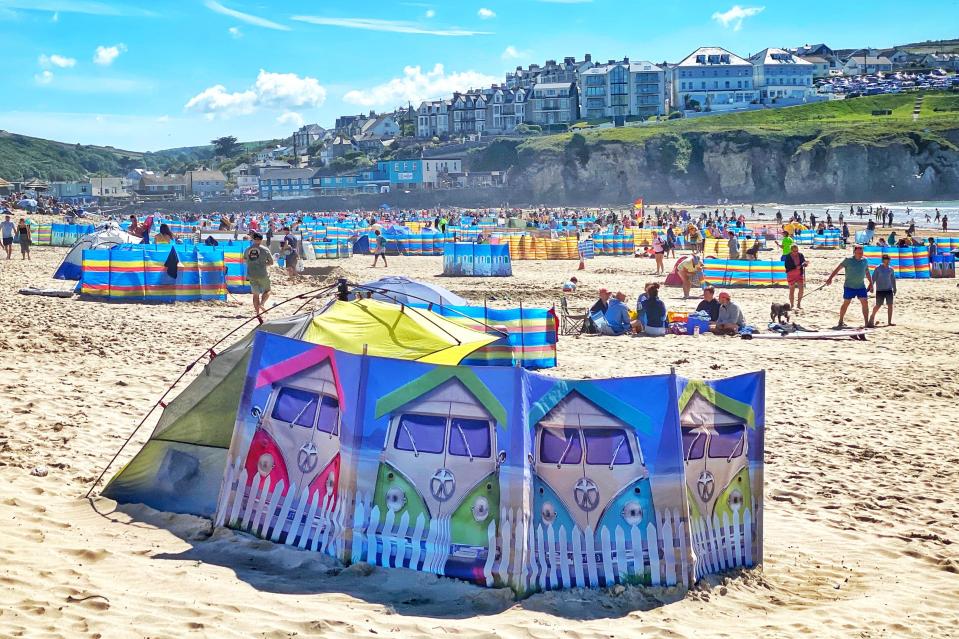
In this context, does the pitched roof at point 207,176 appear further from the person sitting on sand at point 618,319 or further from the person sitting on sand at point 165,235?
the person sitting on sand at point 618,319

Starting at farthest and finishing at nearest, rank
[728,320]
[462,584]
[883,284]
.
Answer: [883,284], [728,320], [462,584]

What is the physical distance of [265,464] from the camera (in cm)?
637

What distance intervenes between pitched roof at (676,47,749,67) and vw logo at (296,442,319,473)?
147979mm

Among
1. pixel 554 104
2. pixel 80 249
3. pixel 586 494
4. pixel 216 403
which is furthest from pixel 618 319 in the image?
pixel 554 104

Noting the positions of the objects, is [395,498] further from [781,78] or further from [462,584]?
[781,78]

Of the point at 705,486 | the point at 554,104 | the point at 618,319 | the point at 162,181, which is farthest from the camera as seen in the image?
the point at 554,104

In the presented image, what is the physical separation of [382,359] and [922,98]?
14232 centimetres

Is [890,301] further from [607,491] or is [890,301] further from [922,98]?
[922,98]

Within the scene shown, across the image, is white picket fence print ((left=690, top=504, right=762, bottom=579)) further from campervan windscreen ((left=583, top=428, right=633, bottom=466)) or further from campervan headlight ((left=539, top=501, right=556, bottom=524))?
campervan headlight ((left=539, top=501, right=556, bottom=524))

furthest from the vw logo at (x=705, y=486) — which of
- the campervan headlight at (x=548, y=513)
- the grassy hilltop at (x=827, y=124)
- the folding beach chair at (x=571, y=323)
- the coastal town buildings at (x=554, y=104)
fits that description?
the coastal town buildings at (x=554, y=104)

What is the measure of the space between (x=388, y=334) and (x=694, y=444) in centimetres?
270

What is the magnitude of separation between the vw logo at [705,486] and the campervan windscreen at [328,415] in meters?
2.26

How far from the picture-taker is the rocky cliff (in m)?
101

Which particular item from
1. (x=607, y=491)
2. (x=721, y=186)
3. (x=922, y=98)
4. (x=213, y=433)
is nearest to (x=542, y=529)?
(x=607, y=491)
